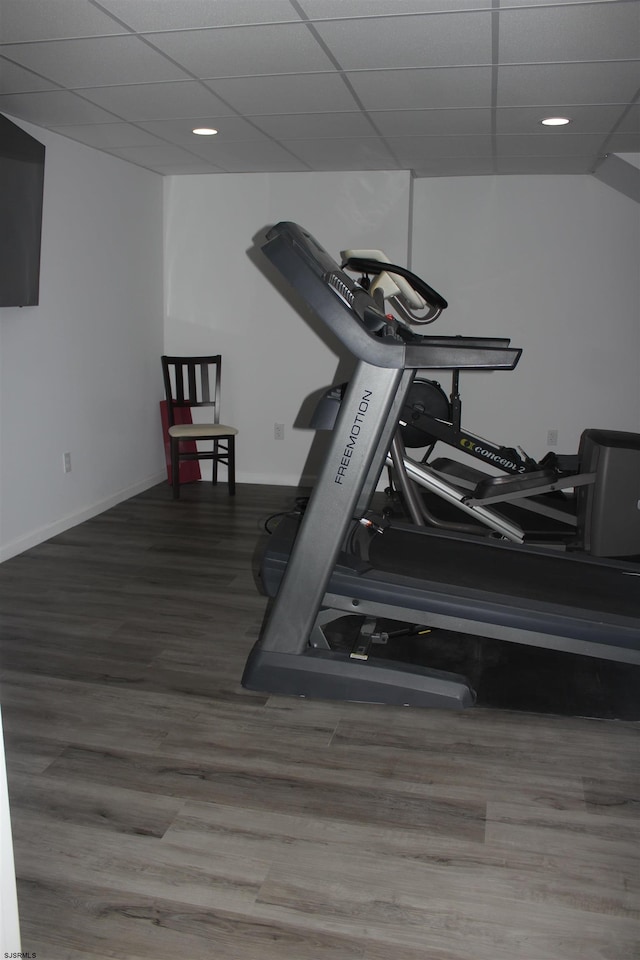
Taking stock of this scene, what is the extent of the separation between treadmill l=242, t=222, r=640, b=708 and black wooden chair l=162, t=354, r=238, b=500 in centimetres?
240

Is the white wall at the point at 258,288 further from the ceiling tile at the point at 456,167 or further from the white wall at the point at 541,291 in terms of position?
the white wall at the point at 541,291

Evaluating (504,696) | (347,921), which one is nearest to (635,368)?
(504,696)

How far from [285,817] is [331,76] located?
2551 millimetres

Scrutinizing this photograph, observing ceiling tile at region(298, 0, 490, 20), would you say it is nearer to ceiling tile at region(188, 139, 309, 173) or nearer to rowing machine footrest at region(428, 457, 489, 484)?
ceiling tile at region(188, 139, 309, 173)

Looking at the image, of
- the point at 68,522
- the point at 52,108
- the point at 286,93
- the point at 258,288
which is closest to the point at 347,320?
the point at 286,93

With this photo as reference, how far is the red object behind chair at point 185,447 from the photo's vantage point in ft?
17.9

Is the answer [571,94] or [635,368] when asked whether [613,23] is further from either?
[635,368]

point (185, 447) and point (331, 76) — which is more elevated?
point (331, 76)

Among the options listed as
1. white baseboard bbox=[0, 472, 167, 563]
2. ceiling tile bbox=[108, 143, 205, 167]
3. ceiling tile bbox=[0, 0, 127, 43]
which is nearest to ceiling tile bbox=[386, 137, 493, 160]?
ceiling tile bbox=[108, 143, 205, 167]

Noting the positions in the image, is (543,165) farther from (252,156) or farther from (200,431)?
(200,431)

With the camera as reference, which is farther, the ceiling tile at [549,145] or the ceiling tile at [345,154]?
the ceiling tile at [345,154]

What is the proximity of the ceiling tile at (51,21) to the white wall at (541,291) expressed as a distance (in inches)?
120

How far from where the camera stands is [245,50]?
2752mm

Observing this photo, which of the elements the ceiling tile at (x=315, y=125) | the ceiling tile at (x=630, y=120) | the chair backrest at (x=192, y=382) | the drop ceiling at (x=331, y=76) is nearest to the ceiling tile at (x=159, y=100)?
the drop ceiling at (x=331, y=76)
